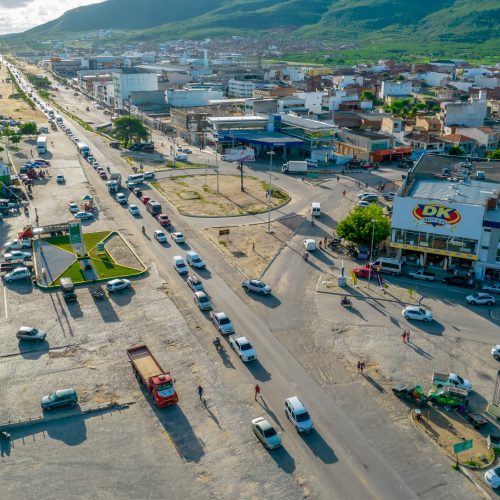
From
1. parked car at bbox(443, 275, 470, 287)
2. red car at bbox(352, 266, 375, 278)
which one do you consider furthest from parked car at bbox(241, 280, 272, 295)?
parked car at bbox(443, 275, 470, 287)

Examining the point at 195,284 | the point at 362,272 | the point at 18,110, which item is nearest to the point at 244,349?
the point at 195,284

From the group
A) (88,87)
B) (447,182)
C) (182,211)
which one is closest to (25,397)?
(182,211)

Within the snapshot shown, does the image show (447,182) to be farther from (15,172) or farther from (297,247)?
(15,172)

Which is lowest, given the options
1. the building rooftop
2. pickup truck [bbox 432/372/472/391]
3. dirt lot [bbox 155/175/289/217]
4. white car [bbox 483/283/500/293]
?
Answer: dirt lot [bbox 155/175/289/217]

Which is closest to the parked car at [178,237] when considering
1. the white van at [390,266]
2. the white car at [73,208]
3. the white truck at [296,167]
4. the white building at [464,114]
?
the white car at [73,208]

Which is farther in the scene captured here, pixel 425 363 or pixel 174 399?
pixel 425 363

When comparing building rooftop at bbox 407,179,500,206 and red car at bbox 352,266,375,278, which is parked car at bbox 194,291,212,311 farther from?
building rooftop at bbox 407,179,500,206

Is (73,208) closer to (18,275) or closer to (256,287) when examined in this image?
(18,275)
